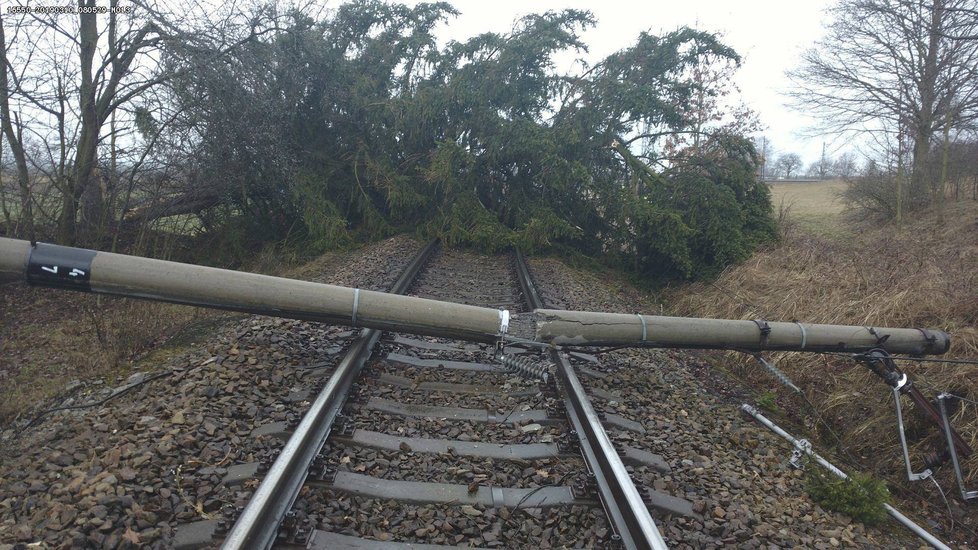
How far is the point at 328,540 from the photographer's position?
8.86 feet

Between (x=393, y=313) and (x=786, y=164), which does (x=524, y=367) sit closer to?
(x=393, y=313)

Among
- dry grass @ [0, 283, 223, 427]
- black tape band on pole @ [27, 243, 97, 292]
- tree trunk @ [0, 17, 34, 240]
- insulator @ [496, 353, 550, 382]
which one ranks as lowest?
dry grass @ [0, 283, 223, 427]

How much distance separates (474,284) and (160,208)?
635cm

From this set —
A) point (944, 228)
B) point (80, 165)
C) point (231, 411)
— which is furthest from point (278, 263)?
point (944, 228)

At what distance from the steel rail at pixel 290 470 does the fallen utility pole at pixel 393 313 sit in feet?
1.79

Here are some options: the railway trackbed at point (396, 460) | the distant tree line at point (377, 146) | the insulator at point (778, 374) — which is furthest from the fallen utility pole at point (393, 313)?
the distant tree line at point (377, 146)

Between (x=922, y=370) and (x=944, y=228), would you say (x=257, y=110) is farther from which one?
(x=944, y=228)

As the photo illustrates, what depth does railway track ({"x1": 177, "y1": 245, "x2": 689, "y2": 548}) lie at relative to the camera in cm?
281

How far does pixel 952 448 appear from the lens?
4.49m

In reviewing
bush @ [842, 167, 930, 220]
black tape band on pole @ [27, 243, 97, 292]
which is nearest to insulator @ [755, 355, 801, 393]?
black tape band on pole @ [27, 243, 97, 292]

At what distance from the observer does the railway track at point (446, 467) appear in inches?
111

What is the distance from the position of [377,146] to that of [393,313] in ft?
33.0

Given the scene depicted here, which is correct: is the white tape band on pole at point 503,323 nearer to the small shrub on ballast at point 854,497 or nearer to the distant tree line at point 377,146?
the small shrub on ballast at point 854,497
